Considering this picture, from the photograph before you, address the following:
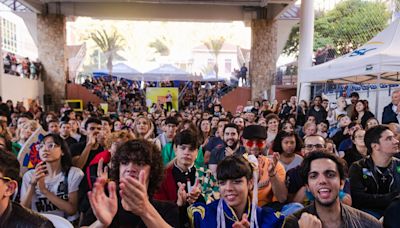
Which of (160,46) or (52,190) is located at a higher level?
(160,46)

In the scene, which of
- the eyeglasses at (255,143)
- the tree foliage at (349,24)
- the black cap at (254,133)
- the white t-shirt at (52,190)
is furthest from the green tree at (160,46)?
the white t-shirt at (52,190)

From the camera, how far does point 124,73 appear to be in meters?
25.7

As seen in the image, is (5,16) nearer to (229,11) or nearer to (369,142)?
(229,11)

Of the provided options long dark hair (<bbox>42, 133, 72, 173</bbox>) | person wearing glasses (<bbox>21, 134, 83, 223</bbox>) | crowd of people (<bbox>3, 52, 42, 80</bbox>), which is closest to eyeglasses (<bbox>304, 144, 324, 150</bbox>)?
person wearing glasses (<bbox>21, 134, 83, 223</bbox>)

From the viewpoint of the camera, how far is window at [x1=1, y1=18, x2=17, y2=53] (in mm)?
26125

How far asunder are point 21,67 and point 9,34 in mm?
9076

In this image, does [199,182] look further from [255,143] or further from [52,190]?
[52,190]

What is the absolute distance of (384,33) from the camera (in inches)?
295

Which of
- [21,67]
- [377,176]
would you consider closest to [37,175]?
[377,176]

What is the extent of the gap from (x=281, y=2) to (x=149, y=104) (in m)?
9.03

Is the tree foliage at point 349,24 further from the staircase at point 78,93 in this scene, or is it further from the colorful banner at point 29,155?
the colorful banner at point 29,155

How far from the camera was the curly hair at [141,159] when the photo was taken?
8.12ft

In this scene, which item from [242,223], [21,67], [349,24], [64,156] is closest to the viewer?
[242,223]

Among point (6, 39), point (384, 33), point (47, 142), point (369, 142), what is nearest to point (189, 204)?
point (47, 142)
